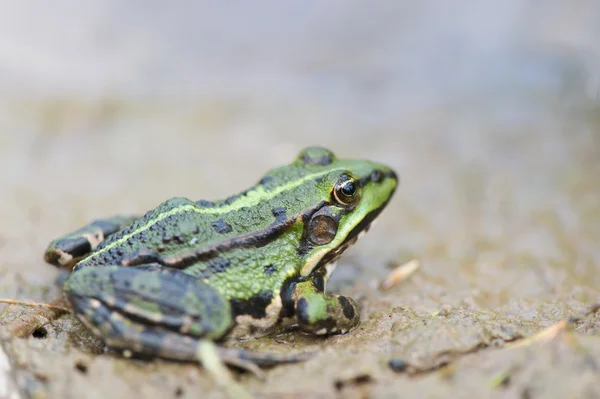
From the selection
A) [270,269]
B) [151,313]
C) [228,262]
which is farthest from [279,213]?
[151,313]

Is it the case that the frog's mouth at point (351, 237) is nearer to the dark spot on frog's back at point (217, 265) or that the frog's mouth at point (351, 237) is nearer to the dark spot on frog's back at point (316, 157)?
the dark spot on frog's back at point (316, 157)

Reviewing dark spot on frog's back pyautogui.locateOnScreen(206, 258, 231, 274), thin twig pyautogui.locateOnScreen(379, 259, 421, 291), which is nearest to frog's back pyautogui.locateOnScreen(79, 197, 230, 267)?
dark spot on frog's back pyautogui.locateOnScreen(206, 258, 231, 274)

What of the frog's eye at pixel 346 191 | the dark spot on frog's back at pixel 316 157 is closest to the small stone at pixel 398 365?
the frog's eye at pixel 346 191

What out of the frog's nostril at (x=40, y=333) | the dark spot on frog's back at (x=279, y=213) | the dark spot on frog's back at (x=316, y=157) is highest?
the dark spot on frog's back at (x=316, y=157)

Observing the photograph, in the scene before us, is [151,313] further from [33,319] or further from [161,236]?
[33,319]

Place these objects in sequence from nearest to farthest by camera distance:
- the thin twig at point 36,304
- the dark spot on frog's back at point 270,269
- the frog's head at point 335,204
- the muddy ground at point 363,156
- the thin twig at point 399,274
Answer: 1. the muddy ground at point 363,156
2. the dark spot on frog's back at point 270,269
3. the thin twig at point 36,304
4. the frog's head at point 335,204
5. the thin twig at point 399,274

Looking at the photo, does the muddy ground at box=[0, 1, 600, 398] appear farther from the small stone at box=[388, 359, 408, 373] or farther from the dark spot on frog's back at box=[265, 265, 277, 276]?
the dark spot on frog's back at box=[265, 265, 277, 276]

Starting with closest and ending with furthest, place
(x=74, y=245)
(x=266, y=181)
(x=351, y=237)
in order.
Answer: (x=74, y=245) → (x=351, y=237) → (x=266, y=181)
